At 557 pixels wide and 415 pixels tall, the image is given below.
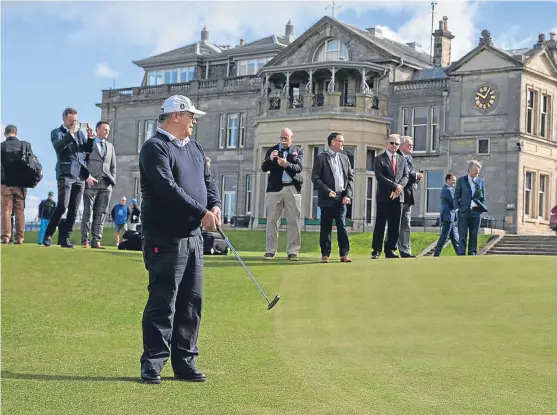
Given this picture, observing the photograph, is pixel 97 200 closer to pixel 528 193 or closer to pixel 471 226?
pixel 471 226

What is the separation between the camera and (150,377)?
28.0ft

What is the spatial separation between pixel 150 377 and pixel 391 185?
1046 cm

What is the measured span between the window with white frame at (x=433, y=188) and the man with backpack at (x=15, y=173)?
3577 cm

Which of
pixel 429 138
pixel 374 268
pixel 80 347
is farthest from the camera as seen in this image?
pixel 429 138

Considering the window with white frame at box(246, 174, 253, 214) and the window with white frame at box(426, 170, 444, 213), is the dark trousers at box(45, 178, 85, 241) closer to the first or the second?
the window with white frame at box(426, 170, 444, 213)

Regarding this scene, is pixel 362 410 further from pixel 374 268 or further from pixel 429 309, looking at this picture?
pixel 374 268

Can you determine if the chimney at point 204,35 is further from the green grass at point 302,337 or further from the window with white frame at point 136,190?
the green grass at point 302,337

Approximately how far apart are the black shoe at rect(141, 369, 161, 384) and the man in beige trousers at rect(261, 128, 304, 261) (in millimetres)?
9871

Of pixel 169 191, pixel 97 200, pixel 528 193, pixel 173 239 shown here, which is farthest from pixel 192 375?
pixel 528 193

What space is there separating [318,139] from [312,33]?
7867 mm

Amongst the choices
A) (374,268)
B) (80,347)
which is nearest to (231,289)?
(374,268)

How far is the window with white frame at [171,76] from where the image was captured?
231ft

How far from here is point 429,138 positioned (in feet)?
176

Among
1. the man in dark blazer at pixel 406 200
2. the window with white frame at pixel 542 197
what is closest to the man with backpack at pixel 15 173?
the man in dark blazer at pixel 406 200
